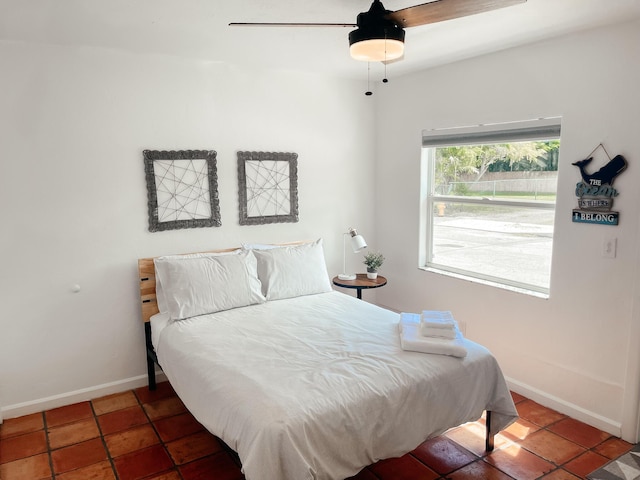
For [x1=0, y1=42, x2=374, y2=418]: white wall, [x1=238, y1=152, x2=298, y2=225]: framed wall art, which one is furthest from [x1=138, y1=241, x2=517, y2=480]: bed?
[x1=238, y1=152, x2=298, y2=225]: framed wall art

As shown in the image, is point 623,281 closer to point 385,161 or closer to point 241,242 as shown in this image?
point 385,161

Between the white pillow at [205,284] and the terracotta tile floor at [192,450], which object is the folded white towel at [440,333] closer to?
the terracotta tile floor at [192,450]

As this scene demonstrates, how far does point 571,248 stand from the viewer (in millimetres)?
2828

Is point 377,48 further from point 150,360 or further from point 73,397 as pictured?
point 73,397

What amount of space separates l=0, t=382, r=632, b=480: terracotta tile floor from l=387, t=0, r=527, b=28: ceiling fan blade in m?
2.12

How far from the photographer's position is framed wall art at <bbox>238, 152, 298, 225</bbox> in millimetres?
3623

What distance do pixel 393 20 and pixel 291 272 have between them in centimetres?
202

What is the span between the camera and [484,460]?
2.42 meters

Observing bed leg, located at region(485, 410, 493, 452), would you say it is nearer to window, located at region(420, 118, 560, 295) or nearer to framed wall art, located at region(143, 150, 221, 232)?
window, located at region(420, 118, 560, 295)

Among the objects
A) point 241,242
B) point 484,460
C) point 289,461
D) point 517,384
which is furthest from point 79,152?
point 517,384

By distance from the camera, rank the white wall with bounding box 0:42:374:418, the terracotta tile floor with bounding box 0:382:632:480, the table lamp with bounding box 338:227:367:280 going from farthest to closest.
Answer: the table lamp with bounding box 338:227:367:280, the white wall with bounding box 0:42:374:418, the terracotta tile floor with bounding box 0:382:632:480

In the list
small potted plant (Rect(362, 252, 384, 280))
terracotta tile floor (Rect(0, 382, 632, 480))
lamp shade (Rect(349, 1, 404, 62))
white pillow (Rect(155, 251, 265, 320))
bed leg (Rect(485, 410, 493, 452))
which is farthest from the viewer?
small potted plant (Rect(362, 252, 384, 280))

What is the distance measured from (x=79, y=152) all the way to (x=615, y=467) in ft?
12.1

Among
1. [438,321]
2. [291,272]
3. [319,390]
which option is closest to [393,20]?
[438,321]
